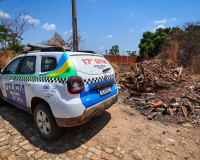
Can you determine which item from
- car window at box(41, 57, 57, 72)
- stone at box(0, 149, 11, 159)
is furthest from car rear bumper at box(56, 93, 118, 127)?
stone at box(0, 149, 11, 159)

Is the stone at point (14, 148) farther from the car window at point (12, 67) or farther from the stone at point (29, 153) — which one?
the car window at point (12, 67)

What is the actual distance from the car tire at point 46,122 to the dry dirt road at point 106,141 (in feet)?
0.73

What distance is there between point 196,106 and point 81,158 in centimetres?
393

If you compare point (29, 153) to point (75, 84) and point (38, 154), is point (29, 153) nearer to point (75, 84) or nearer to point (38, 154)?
point (38, 154)

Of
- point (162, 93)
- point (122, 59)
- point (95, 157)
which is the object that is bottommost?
point (95, 157)

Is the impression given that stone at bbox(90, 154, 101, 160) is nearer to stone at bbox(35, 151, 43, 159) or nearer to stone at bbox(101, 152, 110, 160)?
stone at bbox(101, 152, 110, 160)

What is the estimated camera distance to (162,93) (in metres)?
4.75

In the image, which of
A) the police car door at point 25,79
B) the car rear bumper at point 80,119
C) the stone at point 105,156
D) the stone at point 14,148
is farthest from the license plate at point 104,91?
the stone at point 14,148

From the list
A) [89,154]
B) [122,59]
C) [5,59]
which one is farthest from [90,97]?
[122,59]

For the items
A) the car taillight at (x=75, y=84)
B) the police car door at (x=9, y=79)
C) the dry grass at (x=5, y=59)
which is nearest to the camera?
the car taillight at (x=75, y=84)

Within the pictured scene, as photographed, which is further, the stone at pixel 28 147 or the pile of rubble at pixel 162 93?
the pile of rubble at pixel 162 93

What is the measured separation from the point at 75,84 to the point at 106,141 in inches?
54.6

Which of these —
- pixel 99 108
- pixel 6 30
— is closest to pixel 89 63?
pixel 99 108

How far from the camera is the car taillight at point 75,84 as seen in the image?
193 centimetres
